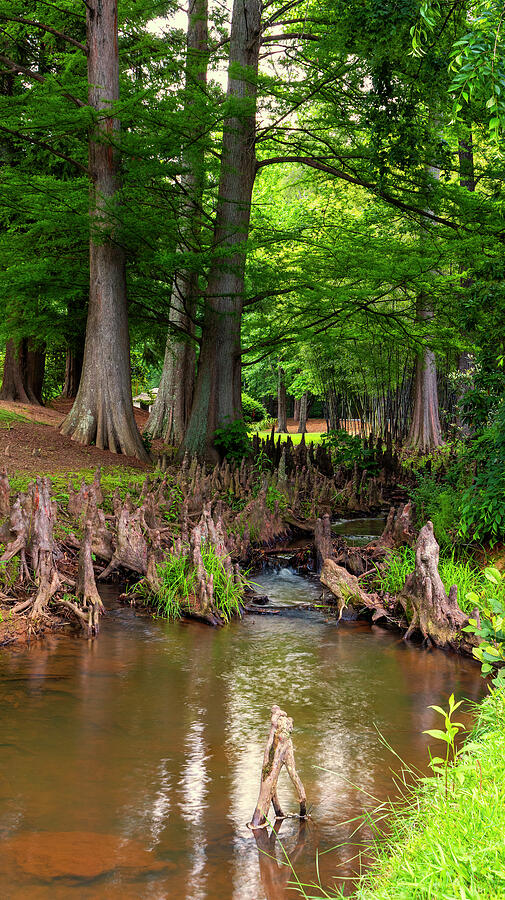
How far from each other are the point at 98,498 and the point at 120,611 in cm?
184

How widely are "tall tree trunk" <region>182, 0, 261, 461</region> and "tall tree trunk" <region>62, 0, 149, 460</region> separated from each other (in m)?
1.44

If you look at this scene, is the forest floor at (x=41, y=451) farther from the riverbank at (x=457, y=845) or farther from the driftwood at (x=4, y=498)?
the riverbank at (x=457, y=845)

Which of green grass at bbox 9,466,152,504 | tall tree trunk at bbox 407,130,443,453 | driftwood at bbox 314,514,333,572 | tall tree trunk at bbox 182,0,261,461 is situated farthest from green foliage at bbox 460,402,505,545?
tall tree trunk at bbox 407,130,443,453

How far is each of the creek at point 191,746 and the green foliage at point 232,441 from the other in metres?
6.78

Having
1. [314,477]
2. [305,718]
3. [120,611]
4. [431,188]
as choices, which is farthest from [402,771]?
[431,188]

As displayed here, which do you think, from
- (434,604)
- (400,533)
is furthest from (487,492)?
(400,533)

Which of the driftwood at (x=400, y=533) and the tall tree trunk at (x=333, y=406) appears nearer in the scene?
the driftwood at (x=400, y=533)

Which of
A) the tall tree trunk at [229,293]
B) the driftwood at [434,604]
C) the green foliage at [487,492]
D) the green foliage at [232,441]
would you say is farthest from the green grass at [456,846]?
the tall tree trunk at [229,293]

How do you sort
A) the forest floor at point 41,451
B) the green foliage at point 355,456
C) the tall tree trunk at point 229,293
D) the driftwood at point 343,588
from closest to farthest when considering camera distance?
the driftwood at point 343,588 < the forest floor at point 41,451 < the tall tree trunk at point 229,293 < the green foliage at point 355,456

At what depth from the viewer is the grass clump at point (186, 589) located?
26.2 feet

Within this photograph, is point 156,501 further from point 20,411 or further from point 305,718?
point 20,411

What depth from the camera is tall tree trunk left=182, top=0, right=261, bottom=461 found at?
47.6ft

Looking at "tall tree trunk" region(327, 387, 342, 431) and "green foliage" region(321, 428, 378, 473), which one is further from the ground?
"tall tree trunk" region(327, 387, 342, 431)

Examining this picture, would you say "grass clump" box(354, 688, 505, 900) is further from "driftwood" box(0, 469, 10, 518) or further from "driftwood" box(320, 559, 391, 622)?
"driftwood" box(0, 469, 10, 518)
